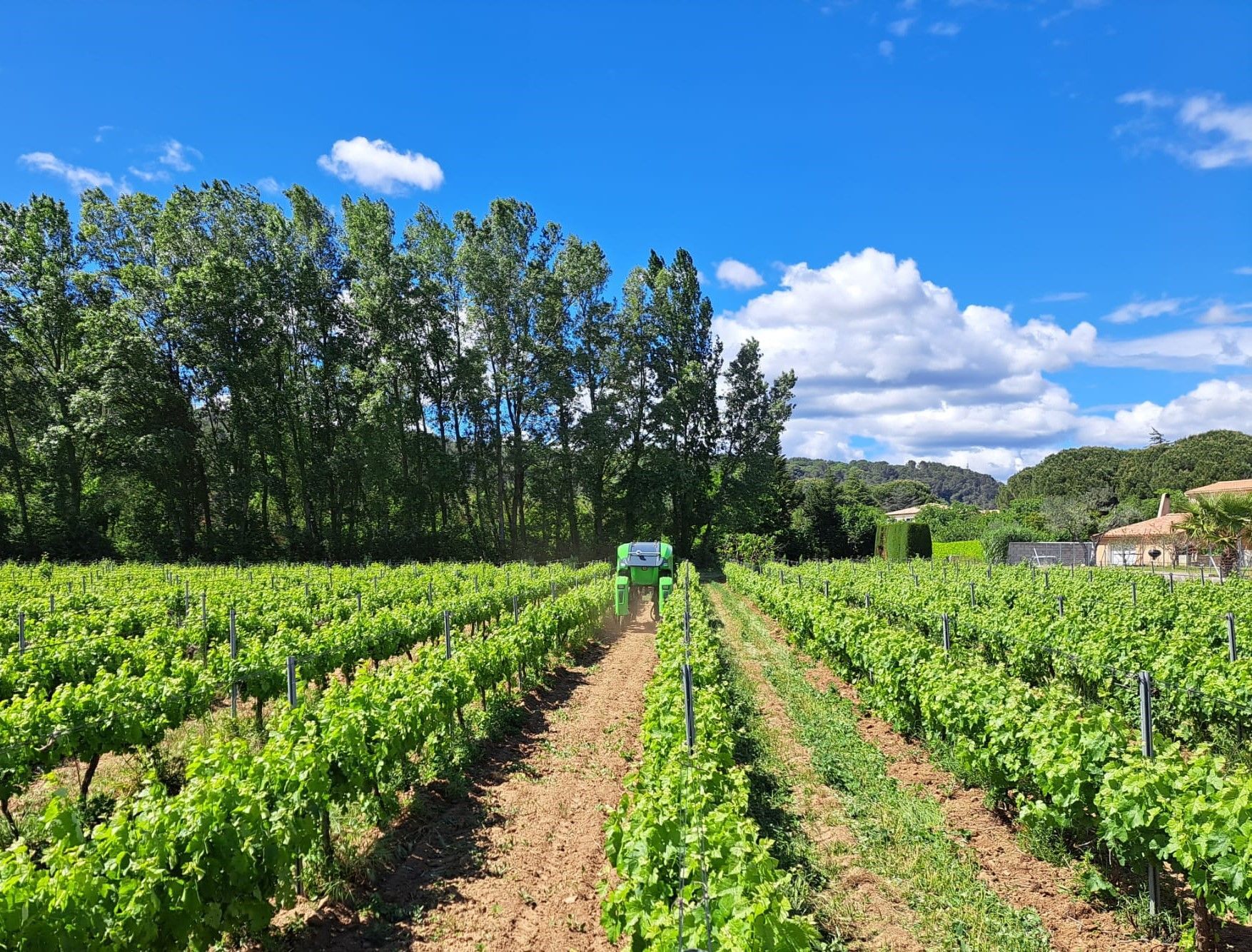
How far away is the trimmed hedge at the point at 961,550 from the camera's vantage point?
40475mm

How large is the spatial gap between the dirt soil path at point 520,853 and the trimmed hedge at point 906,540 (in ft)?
112

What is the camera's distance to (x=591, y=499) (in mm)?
40469

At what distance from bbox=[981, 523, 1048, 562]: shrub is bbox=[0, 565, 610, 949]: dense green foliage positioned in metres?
35.9

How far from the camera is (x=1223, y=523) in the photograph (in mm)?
24984

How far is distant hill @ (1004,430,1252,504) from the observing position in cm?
7256

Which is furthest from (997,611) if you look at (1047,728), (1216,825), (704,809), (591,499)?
(591,499)

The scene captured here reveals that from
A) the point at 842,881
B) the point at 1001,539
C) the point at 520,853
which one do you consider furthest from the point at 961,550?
the point at 520,853

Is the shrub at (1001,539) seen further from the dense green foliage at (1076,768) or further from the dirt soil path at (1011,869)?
the dirt soil path at (1011,869)

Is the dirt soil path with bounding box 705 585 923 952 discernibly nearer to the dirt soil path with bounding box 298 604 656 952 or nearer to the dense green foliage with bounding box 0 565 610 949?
the dirt soil path with bounding box 298 604 656 952

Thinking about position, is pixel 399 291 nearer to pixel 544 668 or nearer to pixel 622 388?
pixel 622 388

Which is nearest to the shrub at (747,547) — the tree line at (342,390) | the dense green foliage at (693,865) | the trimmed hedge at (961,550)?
the tree line at (342,390)

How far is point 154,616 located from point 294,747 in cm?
976

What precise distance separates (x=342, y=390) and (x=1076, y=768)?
119 feet

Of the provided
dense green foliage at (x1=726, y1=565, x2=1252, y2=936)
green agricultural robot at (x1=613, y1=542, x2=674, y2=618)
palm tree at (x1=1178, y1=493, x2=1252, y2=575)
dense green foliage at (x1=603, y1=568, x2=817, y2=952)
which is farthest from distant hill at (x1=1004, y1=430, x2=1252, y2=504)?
dense green foliage at (x1=603, y1=568, x2=817, y2=952)
